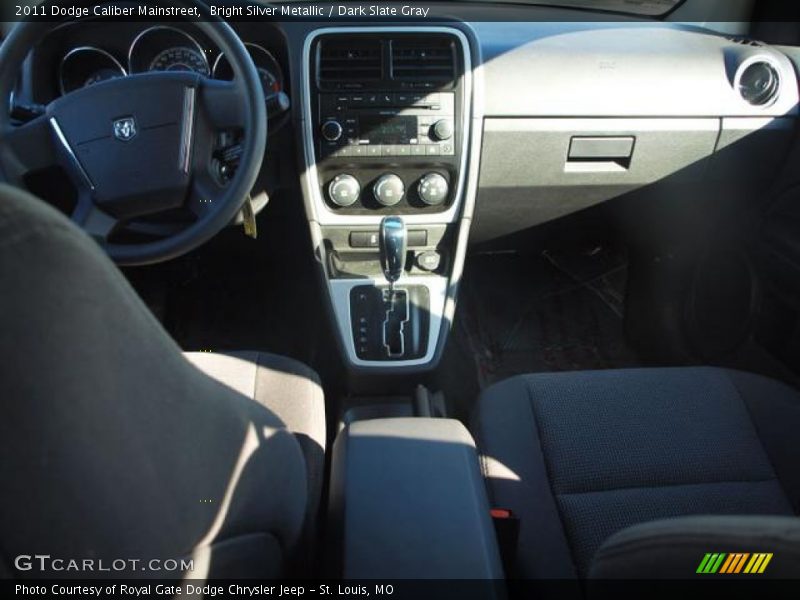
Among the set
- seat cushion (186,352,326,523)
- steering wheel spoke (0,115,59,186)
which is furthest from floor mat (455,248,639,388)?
steering wheel spoke (0,115,59,186)

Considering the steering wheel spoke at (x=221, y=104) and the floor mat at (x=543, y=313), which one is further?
the floor mat at (x=543, y=313)

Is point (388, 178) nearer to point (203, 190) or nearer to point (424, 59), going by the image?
point (424, 59)

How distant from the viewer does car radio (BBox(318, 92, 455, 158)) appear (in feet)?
5.43

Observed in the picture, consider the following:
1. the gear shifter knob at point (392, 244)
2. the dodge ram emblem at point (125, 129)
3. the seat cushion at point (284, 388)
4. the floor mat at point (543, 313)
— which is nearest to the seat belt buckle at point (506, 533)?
the seat cushion at point (284, 388)

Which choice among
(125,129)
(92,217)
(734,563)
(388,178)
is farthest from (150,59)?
(734,563)

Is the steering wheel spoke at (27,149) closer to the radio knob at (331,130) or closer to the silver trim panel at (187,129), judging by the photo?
the silver trim panel at (187,129)

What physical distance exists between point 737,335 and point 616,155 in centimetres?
83

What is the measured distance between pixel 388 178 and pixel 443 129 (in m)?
0.19

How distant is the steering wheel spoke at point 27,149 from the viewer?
1230mm

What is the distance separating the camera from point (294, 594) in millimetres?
903

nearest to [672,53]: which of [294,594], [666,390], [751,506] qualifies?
[666,390]

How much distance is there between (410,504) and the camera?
91 centimetres

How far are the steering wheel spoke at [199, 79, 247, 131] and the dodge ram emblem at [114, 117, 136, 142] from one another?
0.46 feet

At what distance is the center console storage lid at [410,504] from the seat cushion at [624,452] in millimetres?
254
